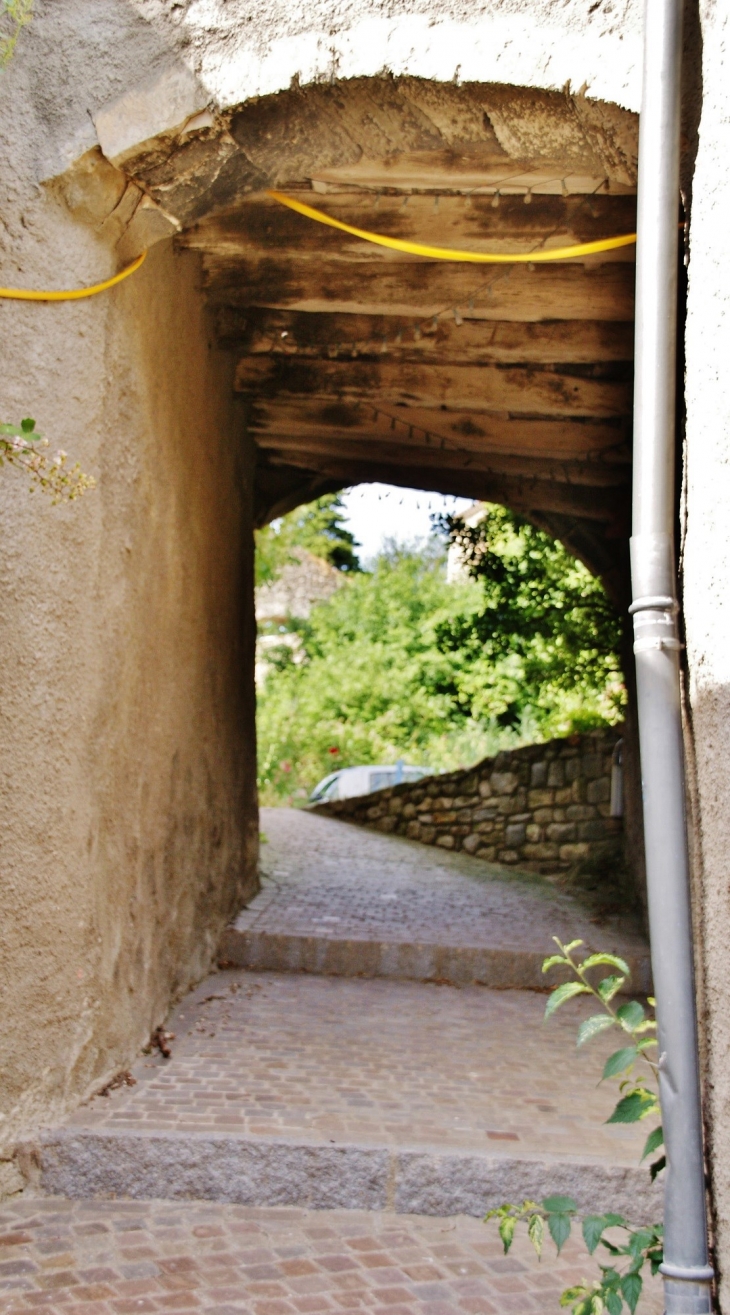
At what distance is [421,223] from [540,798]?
5438 mm

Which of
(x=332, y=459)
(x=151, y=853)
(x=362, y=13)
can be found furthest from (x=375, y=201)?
(x=332, y=459)

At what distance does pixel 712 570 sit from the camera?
226 cm

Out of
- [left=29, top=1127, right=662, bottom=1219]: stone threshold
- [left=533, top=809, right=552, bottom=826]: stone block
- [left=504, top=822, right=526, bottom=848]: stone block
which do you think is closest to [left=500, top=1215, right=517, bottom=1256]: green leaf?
[left=29, top=1127, right=662, bottom=1219]: stone threshold

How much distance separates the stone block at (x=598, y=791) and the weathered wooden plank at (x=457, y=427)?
9.12 ft

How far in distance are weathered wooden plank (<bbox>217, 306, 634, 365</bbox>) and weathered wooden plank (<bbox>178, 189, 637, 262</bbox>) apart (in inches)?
25.5

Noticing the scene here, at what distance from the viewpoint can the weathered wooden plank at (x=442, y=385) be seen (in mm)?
5441

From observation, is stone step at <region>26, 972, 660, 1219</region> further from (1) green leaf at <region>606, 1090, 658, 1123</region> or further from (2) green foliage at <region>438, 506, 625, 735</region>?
(2) green foliage at <region>438, 506, 625, 735</region>

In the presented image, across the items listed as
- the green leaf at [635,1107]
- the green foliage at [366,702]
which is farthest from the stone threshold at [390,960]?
the green foliage at [366,702]

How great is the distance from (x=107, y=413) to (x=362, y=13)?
133 centimetres

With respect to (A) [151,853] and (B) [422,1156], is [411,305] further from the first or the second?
(B) [422,1156]

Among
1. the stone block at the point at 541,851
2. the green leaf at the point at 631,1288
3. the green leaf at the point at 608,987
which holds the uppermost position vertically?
the green leaf at the point at 608,987

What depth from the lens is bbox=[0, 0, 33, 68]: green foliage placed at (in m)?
3.01

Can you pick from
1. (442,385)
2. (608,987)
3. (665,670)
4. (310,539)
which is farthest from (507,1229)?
(310,539)

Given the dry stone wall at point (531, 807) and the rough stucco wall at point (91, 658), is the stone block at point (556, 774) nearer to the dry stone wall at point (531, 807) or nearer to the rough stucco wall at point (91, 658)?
the dry stone wall at point (531, 807)
